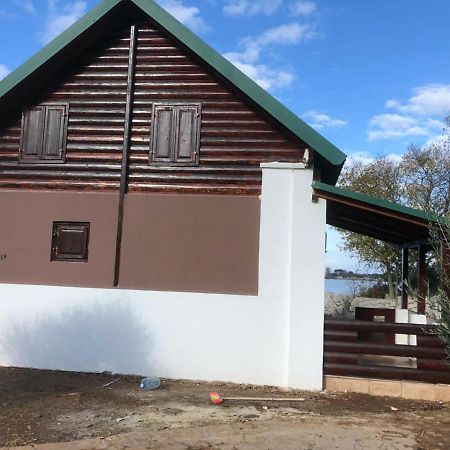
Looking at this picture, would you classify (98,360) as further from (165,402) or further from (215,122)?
(215,122)

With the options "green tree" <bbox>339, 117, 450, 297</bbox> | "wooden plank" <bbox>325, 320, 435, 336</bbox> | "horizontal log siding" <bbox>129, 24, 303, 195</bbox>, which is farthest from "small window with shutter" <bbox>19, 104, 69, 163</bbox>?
"green tree" <bbox>339, 117, 450, 297</bbox>

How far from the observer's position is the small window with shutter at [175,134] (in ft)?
31.0

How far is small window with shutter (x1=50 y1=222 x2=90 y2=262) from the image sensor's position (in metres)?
9.46

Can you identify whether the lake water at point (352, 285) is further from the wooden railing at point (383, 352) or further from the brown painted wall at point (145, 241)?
the brown painted wall at point (145, 241)

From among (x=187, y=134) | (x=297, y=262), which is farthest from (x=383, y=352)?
(x=187, y=134)

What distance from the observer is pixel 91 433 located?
606 cm

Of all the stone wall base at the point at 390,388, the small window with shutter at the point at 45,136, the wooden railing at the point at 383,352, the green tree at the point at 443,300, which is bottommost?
the stone wall base at the point at 390,388

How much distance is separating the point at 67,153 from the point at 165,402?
5126 mm

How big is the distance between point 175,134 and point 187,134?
227mm

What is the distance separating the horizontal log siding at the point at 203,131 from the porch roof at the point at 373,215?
3.52 feet

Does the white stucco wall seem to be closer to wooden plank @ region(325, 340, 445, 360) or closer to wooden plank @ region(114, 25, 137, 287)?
wooden plank @ region(325, 340, 445, 360)

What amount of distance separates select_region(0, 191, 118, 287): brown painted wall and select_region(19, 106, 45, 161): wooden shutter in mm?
773

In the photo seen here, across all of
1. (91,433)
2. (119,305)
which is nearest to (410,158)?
(119,305)

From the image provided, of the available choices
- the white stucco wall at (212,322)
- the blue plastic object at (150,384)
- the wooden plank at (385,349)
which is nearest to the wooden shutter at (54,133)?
the white stucco wall at (212,322)
